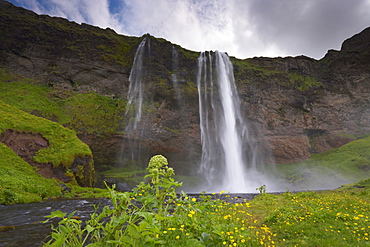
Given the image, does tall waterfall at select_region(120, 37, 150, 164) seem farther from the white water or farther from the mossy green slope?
the mossy green slope

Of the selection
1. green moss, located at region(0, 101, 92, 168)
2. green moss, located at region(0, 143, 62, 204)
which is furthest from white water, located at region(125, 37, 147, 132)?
green moss, located at region(0, 143, 62, 204)

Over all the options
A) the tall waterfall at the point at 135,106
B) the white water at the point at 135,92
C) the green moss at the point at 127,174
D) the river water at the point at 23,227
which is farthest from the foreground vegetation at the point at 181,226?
the white water at the point at 135,92

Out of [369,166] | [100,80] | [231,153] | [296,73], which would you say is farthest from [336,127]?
[100,80]

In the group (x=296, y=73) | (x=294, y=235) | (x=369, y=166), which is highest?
(x=296, y=73)

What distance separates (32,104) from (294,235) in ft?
180

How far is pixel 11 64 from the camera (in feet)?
169

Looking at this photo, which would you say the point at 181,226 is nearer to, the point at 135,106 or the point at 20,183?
the point at 20,183

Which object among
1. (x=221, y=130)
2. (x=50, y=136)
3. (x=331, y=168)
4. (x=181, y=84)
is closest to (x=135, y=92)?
(x=181, y=84)

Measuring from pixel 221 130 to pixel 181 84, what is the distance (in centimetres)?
1802

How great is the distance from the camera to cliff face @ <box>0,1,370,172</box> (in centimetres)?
5491

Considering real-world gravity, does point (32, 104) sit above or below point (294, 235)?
above

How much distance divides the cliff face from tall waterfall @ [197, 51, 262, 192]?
109 inches

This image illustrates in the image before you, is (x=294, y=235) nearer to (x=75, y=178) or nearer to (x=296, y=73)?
(x=75, y=178)

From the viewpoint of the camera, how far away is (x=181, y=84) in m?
60.0
